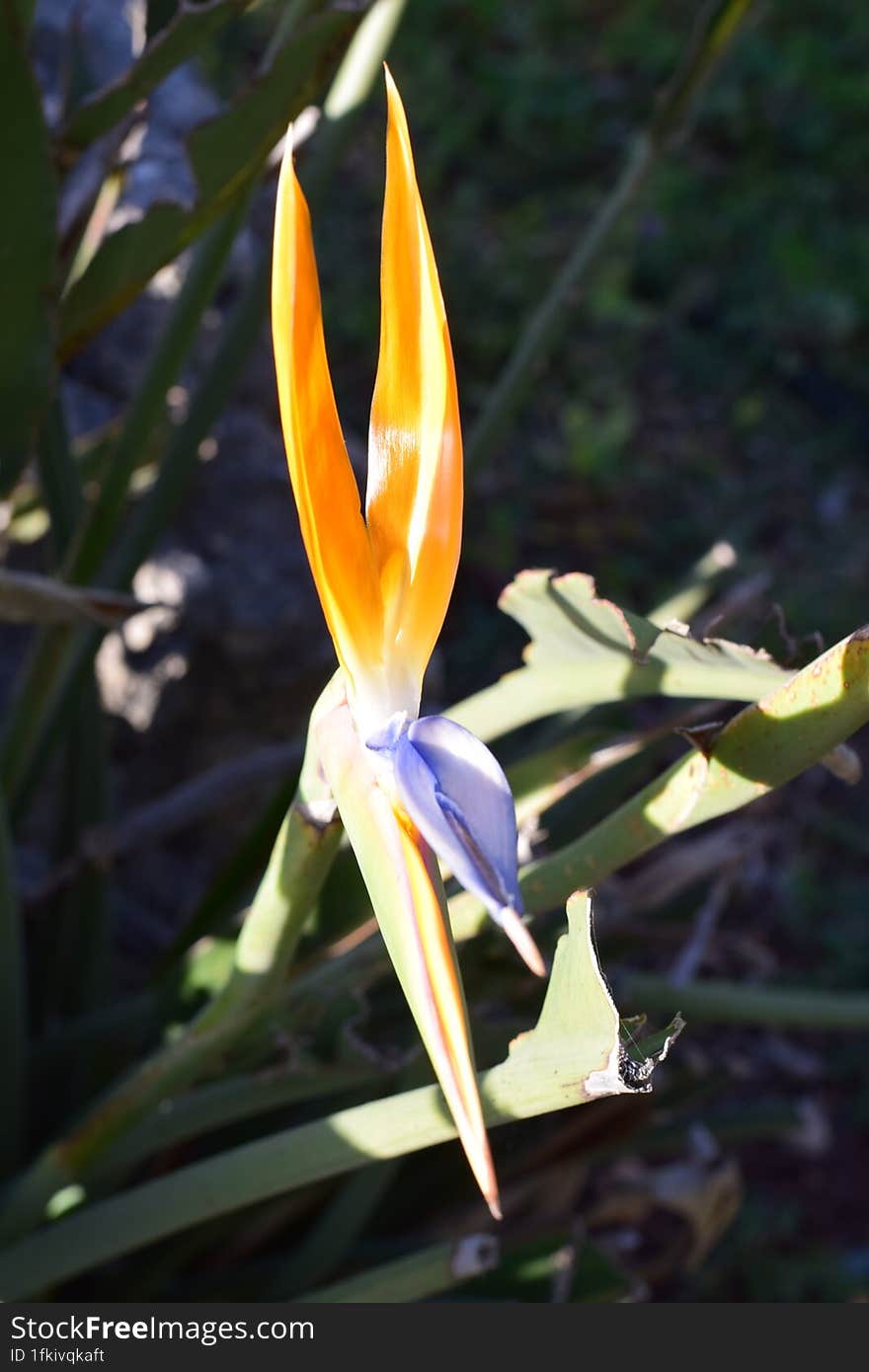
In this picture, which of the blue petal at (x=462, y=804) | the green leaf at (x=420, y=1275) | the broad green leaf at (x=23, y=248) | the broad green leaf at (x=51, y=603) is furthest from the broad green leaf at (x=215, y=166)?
the green leaf at (x=420, y=1275)

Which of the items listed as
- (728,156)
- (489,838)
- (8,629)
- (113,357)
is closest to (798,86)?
(728,156)

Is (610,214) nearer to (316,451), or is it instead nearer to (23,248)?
(23,248)

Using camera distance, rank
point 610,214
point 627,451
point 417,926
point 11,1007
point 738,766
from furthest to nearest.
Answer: point 627,451, point 610,214, point 11,1007, point 738,766, point 417,926

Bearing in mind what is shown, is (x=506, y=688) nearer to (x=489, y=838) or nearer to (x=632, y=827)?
(x=632, y=827)

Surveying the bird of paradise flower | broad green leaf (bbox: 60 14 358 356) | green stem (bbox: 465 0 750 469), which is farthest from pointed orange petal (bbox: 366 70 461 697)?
green stem (bbox: 465 0 750 469)

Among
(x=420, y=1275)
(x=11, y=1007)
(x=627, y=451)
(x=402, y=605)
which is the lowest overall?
(x=627, y=451)

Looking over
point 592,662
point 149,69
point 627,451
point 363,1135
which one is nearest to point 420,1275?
point 363,1135

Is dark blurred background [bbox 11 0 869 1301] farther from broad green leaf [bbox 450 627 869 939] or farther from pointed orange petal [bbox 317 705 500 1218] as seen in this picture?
pointed orange petal [bbox 317 705 500 1218]
